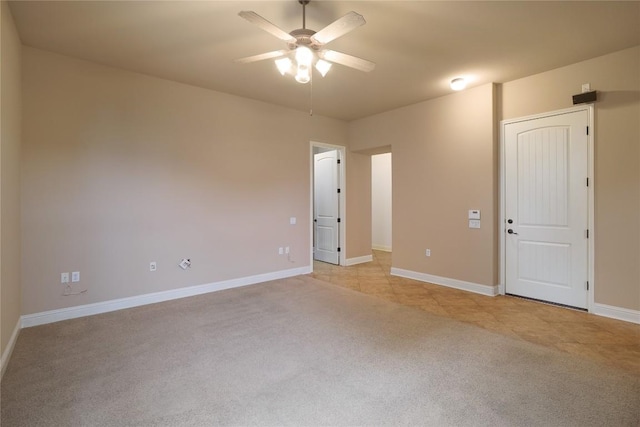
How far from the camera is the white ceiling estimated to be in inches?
100

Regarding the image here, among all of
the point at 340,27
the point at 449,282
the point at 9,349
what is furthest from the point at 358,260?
the point at 9,349

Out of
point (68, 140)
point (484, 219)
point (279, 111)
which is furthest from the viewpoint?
point (279, 111)

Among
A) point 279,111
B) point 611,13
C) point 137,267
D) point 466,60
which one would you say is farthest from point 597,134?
point 137,267

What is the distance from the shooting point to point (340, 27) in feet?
7.16

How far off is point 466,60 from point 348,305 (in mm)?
3185

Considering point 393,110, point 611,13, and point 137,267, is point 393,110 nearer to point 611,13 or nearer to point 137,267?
point 611,13

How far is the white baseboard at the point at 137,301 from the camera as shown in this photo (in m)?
3.25

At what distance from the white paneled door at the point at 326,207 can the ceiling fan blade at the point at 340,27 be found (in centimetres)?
394

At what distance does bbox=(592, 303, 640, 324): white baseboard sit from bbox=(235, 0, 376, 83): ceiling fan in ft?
12.0

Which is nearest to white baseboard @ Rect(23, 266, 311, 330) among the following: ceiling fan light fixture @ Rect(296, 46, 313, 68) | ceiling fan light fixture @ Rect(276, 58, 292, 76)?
ceiling fan light fixture @ Rect(276, 58, 292, 76)

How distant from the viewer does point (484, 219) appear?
14.1ft

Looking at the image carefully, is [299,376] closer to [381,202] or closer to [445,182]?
[445,182]

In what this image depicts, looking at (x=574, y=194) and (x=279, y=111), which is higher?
(x=279, y=111)

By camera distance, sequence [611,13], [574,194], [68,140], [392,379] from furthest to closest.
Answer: [574,194]
[68,140]
[611,13]
[392,379]
